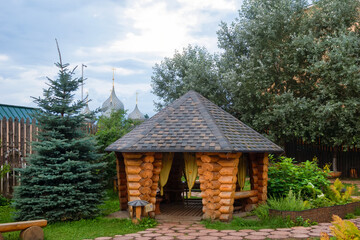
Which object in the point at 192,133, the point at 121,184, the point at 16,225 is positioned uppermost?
the point at 192,133

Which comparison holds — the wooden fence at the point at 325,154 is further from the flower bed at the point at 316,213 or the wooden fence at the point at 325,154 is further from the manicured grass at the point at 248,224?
the manicured grass at the point at 248,224

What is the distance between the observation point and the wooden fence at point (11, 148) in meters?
11.5

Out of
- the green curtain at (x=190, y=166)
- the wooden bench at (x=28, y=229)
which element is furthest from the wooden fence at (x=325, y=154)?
the wooden bench at (x=28, y=229)

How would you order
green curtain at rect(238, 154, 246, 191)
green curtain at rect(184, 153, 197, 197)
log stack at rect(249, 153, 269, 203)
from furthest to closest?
green curtain at rect(238, 154, 246, 191) < log stack at rect(249, 153, 269, 203) < green curtain at rect(184, 153, 197, 197)

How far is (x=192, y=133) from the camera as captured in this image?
9.33 meters

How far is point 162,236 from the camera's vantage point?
754 cm

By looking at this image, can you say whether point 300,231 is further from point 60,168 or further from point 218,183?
point 60,168

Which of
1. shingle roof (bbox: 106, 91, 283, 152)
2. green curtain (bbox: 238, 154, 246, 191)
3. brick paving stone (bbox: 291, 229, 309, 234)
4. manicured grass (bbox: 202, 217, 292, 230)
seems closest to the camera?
brick paving stone (bbox: 291, 229, 309, 234)

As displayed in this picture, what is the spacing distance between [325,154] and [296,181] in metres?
11.6

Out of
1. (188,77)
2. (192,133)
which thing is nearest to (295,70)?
(188,77)

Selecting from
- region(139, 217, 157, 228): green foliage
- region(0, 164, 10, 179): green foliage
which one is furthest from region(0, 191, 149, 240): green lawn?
region(0, 164, 10, 179): green foliage

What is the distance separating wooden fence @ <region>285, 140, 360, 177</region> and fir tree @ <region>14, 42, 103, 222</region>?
1468 centimetres

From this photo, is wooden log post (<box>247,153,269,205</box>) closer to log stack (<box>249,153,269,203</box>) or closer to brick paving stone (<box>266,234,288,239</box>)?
log stack (<box>249,153,269,203</box>)

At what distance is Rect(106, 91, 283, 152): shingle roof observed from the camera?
8.80 meters
